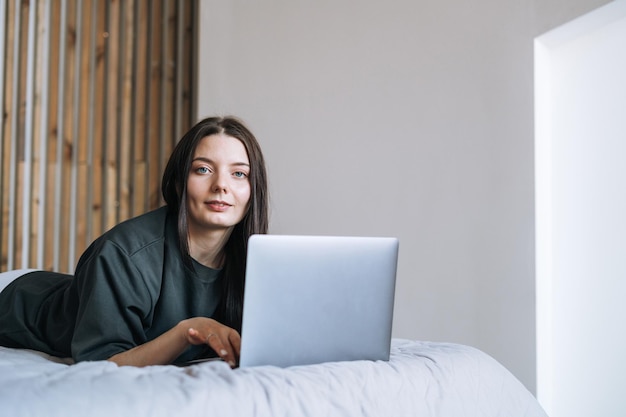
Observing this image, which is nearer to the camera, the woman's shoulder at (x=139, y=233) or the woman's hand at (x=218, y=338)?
the woman's hand at (x=218, y=338)

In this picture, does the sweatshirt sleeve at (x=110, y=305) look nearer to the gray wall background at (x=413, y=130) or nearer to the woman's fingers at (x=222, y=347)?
the woman's fingers at (x=222, y=347)

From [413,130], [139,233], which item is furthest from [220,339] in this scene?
[413,130]

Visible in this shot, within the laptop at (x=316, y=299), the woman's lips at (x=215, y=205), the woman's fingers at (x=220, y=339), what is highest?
the woman's lips at (x=215, y=205)

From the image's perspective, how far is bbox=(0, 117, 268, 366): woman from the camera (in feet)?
5.24

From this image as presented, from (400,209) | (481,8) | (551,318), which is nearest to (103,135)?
(400,209)

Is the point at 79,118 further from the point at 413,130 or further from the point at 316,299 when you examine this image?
the point at 316,299

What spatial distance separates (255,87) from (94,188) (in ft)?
3.56

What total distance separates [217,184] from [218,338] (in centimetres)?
46

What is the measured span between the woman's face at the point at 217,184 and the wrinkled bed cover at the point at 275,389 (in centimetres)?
53

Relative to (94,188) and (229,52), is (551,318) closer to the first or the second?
(229,52)

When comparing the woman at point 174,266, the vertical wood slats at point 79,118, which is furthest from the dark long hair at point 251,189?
the vertical wood slats at point 79,118

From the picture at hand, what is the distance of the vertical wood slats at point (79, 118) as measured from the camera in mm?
3852

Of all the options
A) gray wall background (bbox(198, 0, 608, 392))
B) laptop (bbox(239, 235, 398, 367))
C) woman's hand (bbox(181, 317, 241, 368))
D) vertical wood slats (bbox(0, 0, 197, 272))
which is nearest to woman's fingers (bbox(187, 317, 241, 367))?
woman's hand (bbox(181, 317, 241, 368))

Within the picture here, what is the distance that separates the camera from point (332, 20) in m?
3.65
